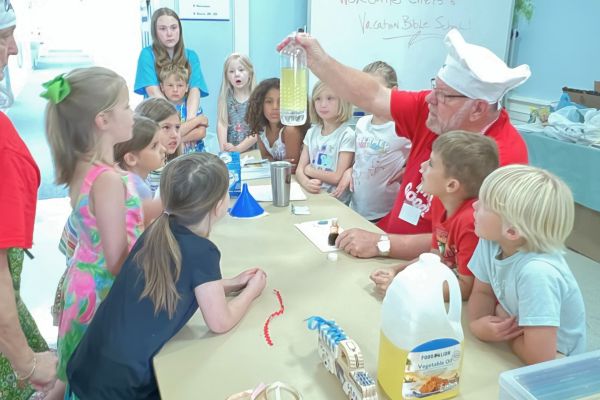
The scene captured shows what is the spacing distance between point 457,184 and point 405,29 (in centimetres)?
310

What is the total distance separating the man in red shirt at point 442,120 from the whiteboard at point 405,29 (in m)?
2.14

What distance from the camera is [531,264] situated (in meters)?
1.00

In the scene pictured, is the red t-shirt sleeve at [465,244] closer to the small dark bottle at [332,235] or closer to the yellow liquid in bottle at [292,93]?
the small dark bottle at [332,235]

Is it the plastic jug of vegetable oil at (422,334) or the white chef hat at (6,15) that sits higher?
→ the white chef hat at (6,15)

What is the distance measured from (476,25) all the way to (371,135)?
2.57m

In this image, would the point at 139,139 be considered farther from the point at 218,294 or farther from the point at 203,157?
the point at 218,294

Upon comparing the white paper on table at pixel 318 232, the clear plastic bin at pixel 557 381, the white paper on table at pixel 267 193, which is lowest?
the white paper on table at pixel 267 193

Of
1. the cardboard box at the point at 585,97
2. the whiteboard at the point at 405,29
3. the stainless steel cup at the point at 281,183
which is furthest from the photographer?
the whiteboard at the point at 405,29

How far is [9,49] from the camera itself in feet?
3.75

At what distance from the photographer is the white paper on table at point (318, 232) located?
5.31 ft

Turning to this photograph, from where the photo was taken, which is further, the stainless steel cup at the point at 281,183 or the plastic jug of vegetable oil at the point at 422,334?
the stainless steel cup at the point at 281,183

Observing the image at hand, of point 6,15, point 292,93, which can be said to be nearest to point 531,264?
point 6,15

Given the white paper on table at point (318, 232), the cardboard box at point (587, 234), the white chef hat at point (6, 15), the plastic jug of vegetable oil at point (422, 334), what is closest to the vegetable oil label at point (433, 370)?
the plastic jug of vegetable oil at point (422, 334)

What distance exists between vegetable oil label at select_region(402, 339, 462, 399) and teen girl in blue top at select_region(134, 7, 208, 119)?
2.64 metres
